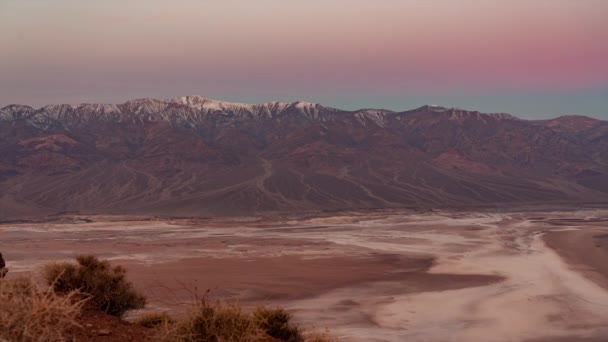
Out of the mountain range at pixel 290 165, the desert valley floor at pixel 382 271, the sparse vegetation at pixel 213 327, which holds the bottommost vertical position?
the desert valley floor at pixel 382 271

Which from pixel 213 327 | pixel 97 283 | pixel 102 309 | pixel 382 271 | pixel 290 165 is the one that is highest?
pixel 290 165

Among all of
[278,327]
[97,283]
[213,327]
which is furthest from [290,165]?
[213,327]

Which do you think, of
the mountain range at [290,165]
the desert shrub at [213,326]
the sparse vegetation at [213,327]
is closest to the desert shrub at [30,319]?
the sparse vegetation at [213,327]

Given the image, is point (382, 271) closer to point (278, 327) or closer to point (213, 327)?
point (278, 327)

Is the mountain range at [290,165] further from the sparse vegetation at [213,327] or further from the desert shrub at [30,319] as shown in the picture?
the desert shrub at [30,319]

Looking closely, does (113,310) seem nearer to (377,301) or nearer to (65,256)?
(377,301)

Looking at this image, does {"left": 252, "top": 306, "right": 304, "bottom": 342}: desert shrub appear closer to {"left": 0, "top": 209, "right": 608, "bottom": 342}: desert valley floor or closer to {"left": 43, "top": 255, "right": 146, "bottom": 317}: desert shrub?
{"left": 0, "top": 209, "right": 608, "bottom": 342}: desert valley floor
